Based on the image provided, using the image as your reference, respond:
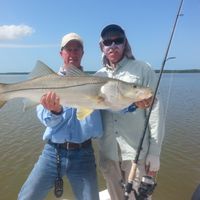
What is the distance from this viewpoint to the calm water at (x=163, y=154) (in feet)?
30.5

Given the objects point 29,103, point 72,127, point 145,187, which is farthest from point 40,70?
point 145,187

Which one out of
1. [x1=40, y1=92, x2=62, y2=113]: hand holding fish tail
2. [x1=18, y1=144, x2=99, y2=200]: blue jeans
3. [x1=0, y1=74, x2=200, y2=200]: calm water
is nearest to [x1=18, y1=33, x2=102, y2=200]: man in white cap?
[x1=18, y1=144, x2=99, y2=200]: blue jeans

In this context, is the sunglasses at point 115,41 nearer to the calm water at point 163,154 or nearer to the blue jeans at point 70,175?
the blue jeans at point 70,175

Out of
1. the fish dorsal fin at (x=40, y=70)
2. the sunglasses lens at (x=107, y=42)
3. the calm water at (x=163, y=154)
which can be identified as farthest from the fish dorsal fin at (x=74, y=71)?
the calm water at (x=163, y=154)

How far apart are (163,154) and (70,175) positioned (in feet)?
25.3

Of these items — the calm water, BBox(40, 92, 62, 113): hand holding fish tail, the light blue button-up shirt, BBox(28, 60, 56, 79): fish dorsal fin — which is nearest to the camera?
BBox(40, 92, 62, 113): hand holding fish tail

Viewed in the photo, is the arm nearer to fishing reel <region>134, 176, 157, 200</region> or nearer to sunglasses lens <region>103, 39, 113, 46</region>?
sunglasses lens <region>103, 39, 113, 46</region>

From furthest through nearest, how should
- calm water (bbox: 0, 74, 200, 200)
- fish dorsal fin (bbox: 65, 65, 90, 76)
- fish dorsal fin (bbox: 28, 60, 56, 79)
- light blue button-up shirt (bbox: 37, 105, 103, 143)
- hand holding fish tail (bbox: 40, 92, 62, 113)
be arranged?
calm water (bbox: 0, 74, 200, 200)
light blue button-up shirt (bbox: 37, 105, 103, 143)
fish dorsal fin (bbox: 28, 60, 56, 79)
fish dorsal fin (bbox: 65, 65, 90, 76)
hand holding fish tail (bbox: 40, 92, 62, 113)

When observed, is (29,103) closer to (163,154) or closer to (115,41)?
(115,41)

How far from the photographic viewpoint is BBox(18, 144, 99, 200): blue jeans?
177 inches

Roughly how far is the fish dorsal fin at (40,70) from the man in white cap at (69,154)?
0.29m

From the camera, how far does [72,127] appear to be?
177 inches

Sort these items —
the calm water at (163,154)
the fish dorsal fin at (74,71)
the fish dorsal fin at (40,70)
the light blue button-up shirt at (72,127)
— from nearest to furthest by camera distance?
the fish dorsal fin at (74,71) → the fish dorsal fin at (40,70) → the light blue button-up shirt at (72,127) → the calm water at (163,154)

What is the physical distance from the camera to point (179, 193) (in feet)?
29.4
